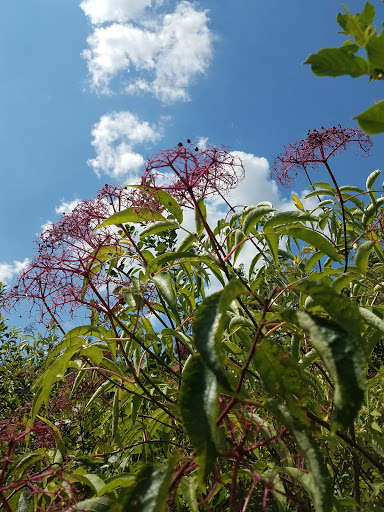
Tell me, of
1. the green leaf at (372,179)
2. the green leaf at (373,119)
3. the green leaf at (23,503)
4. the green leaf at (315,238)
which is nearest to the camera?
the green leaf at (373,119)

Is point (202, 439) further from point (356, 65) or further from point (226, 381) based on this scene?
point (356, 65)

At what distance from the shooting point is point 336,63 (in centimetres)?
51

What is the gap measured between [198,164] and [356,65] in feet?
2.65

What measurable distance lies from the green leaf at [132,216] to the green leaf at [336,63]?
33.3 inches

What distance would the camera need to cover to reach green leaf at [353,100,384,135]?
1.53ft

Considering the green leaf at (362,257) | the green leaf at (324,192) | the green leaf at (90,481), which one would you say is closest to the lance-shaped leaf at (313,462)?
the green leaf at (90,481)

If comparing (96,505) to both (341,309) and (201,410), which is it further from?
(341,309)

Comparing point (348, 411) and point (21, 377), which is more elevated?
point (21, 377)

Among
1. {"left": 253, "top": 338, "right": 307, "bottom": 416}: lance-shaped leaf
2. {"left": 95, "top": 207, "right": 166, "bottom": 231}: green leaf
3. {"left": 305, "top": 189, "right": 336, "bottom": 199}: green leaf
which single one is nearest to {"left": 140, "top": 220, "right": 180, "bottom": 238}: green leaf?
{"left": 95, "top": 207, "right": 166, "bottom": 231}: green leaf

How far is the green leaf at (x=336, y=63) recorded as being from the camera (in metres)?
0.50

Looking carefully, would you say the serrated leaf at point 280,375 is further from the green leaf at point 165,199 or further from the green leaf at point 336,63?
the green leaf at point 165,199

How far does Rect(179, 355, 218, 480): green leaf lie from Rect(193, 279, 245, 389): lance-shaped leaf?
0.01m

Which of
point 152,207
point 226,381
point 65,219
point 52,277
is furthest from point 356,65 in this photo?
point 65,219

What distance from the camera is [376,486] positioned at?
4.11 feet
